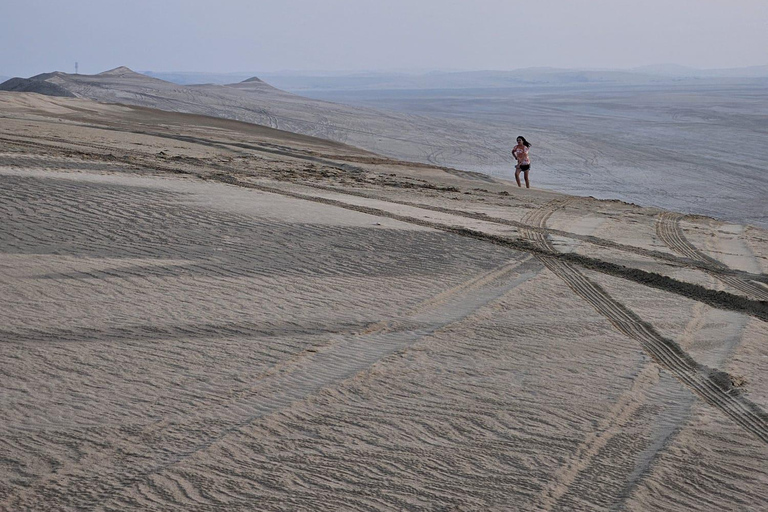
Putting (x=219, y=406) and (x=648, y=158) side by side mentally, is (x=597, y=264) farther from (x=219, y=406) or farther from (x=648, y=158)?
(x=648, y=158)

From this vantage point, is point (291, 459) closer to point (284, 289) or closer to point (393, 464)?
point (393, 464)

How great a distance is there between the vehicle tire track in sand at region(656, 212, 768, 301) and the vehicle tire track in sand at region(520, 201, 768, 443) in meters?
1.67

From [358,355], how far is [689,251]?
20.8 ft

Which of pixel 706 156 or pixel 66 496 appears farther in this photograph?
pixel 706 156

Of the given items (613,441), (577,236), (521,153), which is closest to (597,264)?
(577,236)

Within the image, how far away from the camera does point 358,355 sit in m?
6.12

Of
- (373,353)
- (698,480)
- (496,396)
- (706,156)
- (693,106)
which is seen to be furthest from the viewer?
(693,106)

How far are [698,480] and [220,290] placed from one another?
15.1 feet

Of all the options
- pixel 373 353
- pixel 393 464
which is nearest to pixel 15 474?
pixel 393 464

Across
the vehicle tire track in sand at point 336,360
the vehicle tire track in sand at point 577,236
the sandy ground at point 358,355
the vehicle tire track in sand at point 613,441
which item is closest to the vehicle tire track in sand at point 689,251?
the sandy ground at point 358,355

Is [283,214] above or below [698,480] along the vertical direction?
above

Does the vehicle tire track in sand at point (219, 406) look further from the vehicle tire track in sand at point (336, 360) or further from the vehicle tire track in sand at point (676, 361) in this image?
the vehicle tire track in sand at point (676, 361)

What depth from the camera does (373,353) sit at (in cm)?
618

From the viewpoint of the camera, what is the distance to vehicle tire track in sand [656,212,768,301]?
866cm
